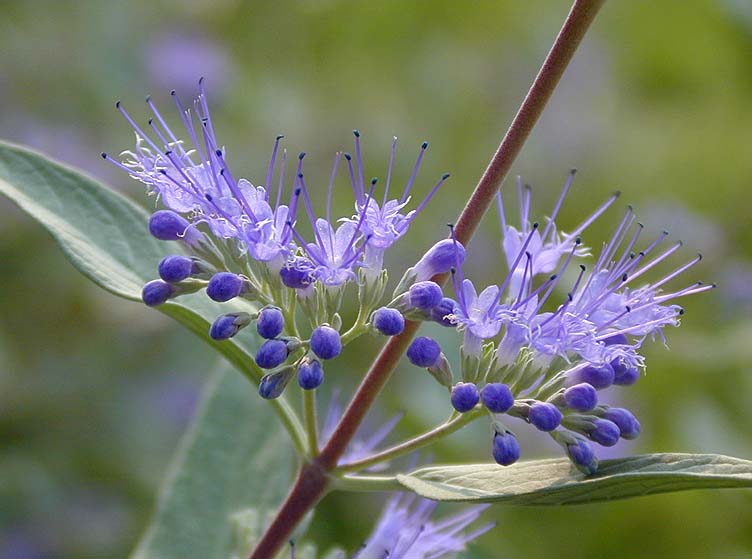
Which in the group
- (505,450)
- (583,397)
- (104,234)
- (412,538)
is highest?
(583,397)

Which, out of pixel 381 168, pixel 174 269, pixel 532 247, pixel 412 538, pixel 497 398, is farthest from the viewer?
pixel 381 168

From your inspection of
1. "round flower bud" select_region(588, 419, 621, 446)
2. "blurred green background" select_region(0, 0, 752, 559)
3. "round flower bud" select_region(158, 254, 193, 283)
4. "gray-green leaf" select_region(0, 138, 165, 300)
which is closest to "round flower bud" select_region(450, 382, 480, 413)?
"round flower bud" select_region(588, 419, 621, 446)

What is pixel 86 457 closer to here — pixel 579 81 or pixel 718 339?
pixel 718 339

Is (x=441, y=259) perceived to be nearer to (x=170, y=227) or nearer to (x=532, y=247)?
(x=532, y=247)

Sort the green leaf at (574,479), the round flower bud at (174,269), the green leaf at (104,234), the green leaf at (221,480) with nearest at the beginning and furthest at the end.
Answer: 1. the green leaf at (574,479)
2. the round flower bud at (174,269)
3. the green leaf at (104,234)
4. the green leaf at (221,480)

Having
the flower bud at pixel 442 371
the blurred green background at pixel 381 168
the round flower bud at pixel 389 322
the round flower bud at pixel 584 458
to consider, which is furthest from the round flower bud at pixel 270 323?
the blurred green background at pixel 381 168

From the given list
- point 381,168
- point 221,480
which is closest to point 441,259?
point 221,480

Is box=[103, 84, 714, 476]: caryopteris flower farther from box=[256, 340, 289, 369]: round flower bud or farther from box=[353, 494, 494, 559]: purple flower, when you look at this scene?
box=[353, 494, 494, 559]: purple flower

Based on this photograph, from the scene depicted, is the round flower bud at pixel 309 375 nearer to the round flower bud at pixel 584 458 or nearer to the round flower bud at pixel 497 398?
the round flower bud at pixel 497 398
